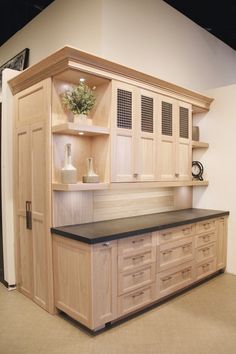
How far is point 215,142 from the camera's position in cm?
411

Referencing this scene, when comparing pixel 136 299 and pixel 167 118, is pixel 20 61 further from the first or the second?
pixel 136 299

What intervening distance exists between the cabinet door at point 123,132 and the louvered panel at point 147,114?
15cm

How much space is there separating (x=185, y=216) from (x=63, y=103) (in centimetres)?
200

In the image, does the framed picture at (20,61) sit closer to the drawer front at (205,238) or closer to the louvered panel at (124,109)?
the louvered panel at (124,109)

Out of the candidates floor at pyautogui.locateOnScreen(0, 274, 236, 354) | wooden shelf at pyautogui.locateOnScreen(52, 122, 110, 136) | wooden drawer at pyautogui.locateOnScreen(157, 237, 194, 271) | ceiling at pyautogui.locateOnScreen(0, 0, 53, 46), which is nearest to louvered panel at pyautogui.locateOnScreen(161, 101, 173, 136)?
wooden shelf at pyautogui.locateOnScreen(52, 122, 110, 136)

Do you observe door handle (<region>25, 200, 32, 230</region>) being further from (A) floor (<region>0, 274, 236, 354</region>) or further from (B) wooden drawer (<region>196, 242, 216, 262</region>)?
(B) wooden drawer (<region>196, 242, 216, 262</region>)

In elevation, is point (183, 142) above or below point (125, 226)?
above

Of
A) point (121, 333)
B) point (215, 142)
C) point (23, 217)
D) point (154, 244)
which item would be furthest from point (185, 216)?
point (23, 217)

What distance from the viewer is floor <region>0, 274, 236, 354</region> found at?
223cm

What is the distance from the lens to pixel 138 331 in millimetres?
2467

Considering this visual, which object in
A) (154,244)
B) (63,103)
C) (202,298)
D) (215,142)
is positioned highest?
(63,103)

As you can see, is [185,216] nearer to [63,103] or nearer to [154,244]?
[154,244]

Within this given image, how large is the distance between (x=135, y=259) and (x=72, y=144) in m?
1.31

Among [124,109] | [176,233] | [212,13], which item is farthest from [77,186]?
[212,13]
